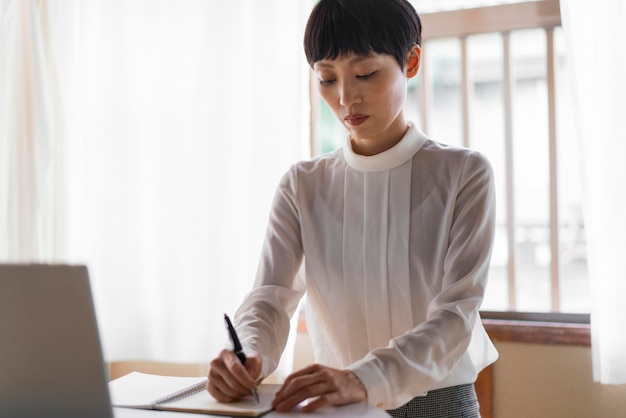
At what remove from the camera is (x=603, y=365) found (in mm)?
1948

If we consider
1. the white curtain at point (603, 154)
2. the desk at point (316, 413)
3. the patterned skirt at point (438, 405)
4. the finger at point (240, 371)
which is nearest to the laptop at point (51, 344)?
the desk at point (316, 413)

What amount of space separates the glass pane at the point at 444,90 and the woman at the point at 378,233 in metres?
Result: 0.91

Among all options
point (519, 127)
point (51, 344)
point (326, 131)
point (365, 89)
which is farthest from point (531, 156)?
point (51, 344)

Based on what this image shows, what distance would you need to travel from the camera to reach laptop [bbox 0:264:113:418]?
820mm

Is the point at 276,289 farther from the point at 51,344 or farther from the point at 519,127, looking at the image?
the point at 519,127

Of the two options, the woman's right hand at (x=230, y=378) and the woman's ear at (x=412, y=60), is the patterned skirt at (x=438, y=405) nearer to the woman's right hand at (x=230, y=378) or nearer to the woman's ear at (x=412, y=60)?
the woman's right hand at (x=230, y=378)

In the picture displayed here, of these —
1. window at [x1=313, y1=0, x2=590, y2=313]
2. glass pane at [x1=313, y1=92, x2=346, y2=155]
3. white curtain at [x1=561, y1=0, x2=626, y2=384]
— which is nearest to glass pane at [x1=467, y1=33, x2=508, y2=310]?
window at [x1=313, y1=0, x2=590, y2=313]

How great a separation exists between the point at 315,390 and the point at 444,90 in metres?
1.52

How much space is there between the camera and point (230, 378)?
1083mm

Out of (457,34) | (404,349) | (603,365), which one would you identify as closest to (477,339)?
(404,349)

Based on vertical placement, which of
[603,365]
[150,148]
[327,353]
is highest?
[150,148]

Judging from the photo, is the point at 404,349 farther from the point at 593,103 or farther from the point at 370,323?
the point at 593,103

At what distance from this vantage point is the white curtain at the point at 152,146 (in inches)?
93.9

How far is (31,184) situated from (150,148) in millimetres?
480
